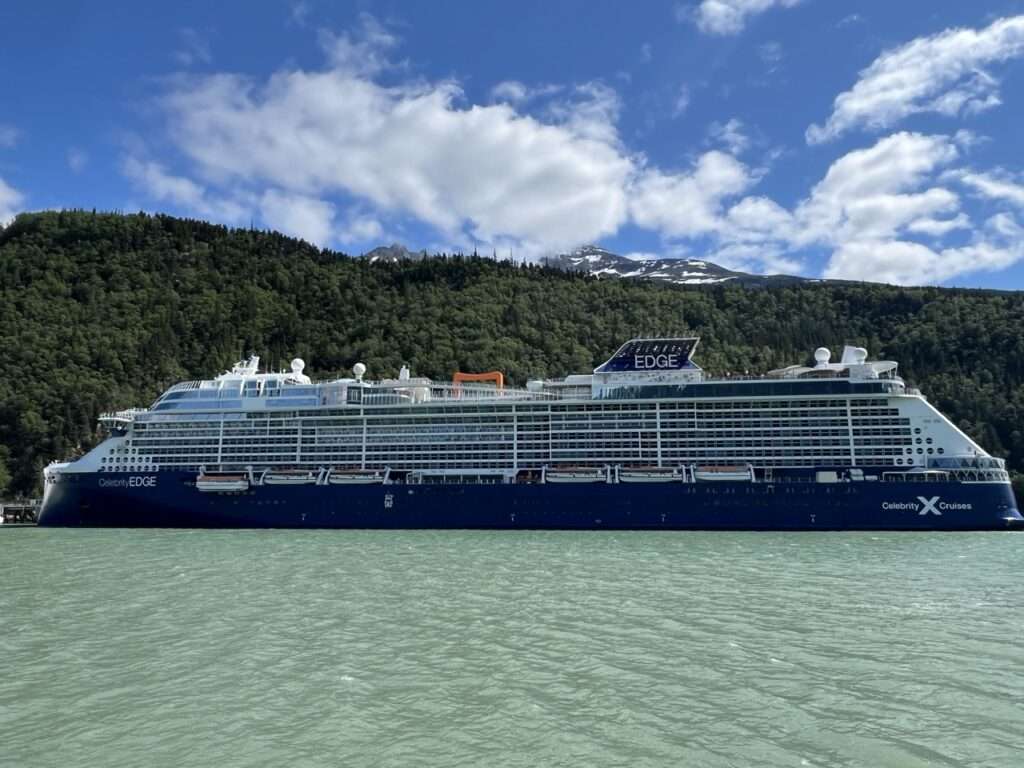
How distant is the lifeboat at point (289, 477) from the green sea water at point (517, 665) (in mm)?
19267

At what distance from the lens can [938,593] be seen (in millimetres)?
18578

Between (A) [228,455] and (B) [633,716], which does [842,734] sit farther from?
(A) [228,455]

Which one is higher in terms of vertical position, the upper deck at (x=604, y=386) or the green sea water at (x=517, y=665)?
the upper deck at (x=604, y=386)

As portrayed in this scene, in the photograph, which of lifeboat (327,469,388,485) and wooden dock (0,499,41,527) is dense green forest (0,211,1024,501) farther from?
lifeboat (327,469,388,485)

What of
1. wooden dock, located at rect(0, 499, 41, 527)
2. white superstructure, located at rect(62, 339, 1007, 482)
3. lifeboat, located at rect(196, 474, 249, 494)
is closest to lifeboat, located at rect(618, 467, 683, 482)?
white superstructure, located at rect(62, 339, 1007, 482)

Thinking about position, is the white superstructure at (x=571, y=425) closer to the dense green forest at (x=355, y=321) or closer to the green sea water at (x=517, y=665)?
the green sea water at (x=517, y=665)

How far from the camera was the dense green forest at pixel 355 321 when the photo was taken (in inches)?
3120

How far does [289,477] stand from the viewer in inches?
1702

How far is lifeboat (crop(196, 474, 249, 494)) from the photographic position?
42.8 metres

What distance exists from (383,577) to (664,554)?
424 inches

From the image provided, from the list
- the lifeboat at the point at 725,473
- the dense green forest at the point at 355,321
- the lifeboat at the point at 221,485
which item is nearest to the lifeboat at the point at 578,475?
the lifeboat at the point at 725,473

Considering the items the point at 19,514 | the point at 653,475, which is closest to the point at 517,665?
the point at 653,475

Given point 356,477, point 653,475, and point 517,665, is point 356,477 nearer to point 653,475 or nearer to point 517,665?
point 653,475

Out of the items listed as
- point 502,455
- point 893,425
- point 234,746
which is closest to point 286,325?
point 502,455
